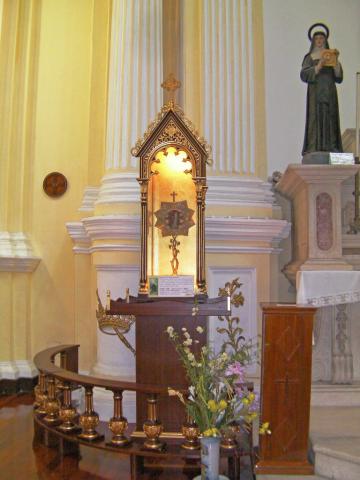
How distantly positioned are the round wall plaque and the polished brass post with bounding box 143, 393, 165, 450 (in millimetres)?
3804

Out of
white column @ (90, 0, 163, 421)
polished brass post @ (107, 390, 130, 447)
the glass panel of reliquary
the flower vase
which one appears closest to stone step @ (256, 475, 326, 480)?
the flower vase

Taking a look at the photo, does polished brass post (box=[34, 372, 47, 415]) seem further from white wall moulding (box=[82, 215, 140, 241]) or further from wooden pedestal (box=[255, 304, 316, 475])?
wooden pedestal (box=[255, 304, 316, 475])

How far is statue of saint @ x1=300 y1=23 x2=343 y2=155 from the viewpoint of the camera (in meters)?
5.36

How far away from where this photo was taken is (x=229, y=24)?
6.12 metres

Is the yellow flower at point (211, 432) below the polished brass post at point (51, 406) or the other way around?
the other way around

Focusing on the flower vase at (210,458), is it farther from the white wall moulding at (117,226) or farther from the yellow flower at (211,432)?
the white wall moulding at (117,226)

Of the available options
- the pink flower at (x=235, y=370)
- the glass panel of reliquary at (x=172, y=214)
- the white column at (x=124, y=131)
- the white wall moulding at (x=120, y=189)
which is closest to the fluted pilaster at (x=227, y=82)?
the white column at (x=124, y=131)

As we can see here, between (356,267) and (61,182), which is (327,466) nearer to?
(356,267)

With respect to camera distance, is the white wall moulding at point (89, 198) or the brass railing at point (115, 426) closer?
the brass railing at point (115, 426)

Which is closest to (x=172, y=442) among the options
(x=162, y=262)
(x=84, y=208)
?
(x=162, y=262)

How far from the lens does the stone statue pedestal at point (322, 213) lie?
5.02 meters

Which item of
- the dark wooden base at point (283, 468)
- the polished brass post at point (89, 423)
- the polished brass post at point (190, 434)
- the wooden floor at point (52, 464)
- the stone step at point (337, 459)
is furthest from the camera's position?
the polished brass post at point (89, 423)

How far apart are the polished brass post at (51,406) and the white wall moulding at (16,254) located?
102 inches

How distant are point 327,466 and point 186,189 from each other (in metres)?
2.47
